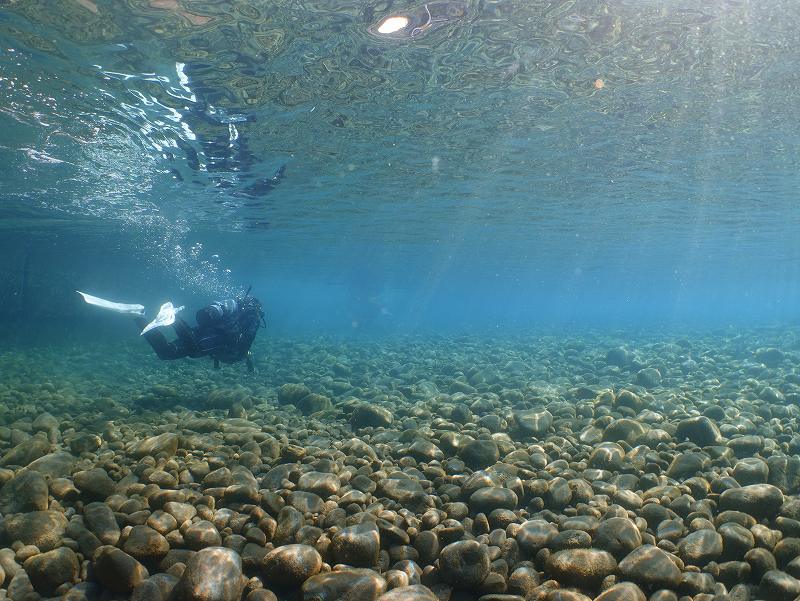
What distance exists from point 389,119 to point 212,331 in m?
7.34

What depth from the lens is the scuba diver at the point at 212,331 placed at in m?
11.4

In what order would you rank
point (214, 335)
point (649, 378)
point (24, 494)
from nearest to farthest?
point (24, 494) < point (214, 335) < point (649, 378)

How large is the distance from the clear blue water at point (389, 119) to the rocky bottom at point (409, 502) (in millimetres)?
6964

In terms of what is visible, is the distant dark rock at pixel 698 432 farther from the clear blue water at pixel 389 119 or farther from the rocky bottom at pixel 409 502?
the clear blue water at pixel 389 119

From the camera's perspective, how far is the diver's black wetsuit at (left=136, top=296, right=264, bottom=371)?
11430mm

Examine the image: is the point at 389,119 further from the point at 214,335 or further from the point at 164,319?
the point at 164,319

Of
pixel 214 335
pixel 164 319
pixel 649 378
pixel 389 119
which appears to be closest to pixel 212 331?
pixel 214 335

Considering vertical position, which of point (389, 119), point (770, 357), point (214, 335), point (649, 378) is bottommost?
point (214, 335)

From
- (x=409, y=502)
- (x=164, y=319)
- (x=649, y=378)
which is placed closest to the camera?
(x=409, y=502)

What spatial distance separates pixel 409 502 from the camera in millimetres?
5066

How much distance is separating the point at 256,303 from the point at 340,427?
564 centimetres

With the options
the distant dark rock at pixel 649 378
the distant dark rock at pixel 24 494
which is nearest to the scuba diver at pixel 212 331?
the distant dark rock at pixel 24 494

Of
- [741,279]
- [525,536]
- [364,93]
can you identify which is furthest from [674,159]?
[741,279]

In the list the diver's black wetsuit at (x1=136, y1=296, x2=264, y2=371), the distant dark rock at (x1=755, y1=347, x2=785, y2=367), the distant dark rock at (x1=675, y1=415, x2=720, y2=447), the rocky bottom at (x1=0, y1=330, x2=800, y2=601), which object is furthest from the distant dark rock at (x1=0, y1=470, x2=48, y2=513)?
the distant dark rock at (x1=755, y1=347, x2=785, y2=367)
